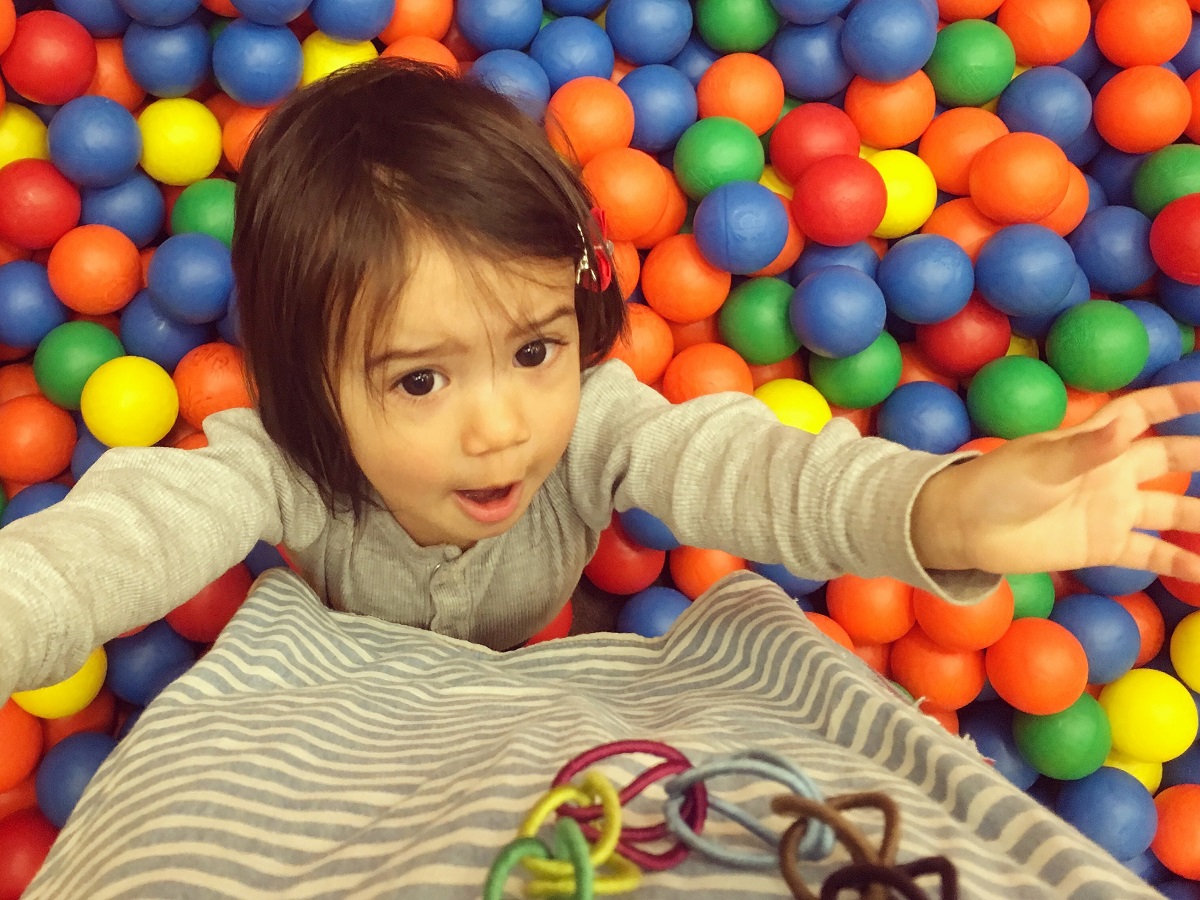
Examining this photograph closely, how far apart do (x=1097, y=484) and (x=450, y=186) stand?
0.41m

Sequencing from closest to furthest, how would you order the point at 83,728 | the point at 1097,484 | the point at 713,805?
1. the point at 713,805
2. the point at 1097,484
3. the point at 83,728

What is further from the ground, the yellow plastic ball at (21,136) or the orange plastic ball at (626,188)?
the orange plastic ball at (626,188)

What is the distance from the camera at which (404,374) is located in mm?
570

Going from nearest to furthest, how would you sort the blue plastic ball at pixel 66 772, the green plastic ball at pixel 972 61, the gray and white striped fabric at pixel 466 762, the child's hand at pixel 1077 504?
the gray and white striped fabric at pixel 466 762 < the child's hand at pixel 1077 504 < the blue plastic ball at pixel 66 772 < the green plastic ball at pixel 972 61

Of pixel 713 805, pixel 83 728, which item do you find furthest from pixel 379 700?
pixel 83 728

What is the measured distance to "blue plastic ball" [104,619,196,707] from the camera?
104cm

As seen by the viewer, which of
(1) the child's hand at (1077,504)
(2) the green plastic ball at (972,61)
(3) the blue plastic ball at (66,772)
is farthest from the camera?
(2) the green plastic ball at (972,61)

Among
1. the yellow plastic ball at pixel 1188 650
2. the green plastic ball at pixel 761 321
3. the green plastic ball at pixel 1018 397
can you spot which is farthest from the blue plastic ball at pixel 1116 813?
the green plastic ball at pixel 761 321

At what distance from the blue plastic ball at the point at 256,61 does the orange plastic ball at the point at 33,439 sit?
457 mm

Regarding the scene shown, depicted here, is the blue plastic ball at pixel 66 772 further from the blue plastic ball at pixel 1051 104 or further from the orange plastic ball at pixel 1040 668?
the blue plastic ball at pixel 1051 104

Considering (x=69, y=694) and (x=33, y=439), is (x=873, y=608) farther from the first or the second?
(x=33, y=439)

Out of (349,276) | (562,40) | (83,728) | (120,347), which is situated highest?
(562,40)

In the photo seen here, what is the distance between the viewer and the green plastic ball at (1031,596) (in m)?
1.09

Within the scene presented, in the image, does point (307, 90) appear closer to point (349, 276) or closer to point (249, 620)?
point (349, 276)
